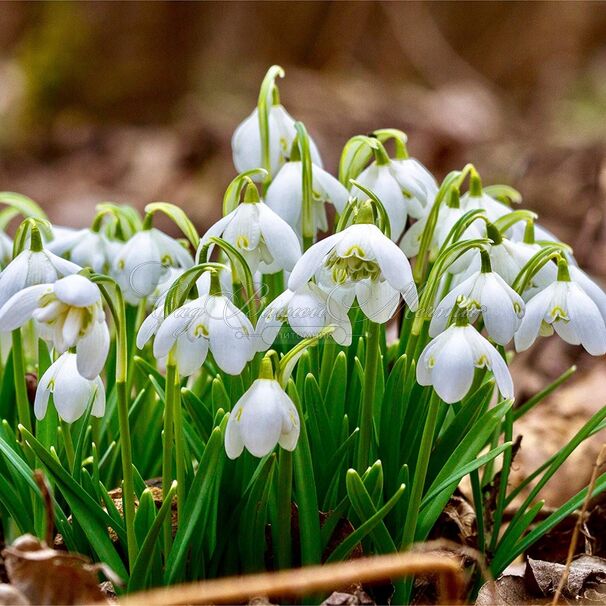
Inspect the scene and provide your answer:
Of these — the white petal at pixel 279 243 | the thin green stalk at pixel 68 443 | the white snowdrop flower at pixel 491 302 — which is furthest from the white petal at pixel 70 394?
the white snowdrop flower at pixel 491 302

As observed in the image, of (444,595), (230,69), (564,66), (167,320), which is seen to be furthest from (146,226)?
(564,66)

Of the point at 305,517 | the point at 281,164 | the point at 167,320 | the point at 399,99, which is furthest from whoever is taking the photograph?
the point at 399,99

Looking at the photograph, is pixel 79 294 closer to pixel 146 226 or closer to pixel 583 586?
pixel 146 226

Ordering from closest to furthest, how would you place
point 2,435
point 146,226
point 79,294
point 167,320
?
point 79,294, point 167,320, point 2,435, point 146,226

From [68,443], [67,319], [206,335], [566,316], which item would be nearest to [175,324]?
[206,335]

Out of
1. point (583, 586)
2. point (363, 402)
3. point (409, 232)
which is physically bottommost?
point (583, 586)

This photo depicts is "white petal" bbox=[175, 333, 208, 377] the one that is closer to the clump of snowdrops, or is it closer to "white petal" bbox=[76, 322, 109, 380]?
the clump of snowdrops

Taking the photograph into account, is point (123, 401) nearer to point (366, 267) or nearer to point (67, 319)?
point (67, 319)

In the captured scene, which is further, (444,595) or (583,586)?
(583,586)
